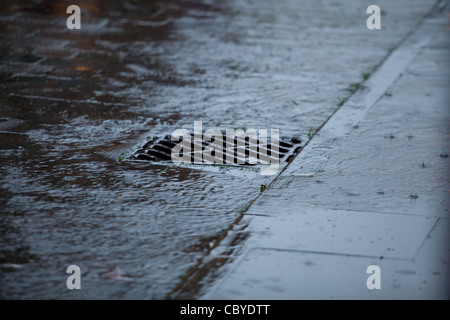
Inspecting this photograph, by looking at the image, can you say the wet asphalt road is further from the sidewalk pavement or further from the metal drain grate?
the sidewalk pavement

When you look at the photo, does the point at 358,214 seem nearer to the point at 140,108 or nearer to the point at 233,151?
the point at 233,151

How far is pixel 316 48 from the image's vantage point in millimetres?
8867

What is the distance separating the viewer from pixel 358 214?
436 centimetres

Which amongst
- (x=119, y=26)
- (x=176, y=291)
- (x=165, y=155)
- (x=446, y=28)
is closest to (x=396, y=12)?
(x=446, y=28)

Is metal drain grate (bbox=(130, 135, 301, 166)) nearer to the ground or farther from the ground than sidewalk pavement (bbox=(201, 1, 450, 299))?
farther from the ground

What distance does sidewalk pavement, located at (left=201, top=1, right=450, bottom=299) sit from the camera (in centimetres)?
358

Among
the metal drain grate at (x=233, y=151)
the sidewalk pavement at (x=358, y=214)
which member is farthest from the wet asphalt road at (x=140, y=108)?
the sidewalk pavement at (x=358, y=214)

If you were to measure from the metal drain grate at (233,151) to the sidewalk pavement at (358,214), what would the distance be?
18cm

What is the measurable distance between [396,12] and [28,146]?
7381 millimetres

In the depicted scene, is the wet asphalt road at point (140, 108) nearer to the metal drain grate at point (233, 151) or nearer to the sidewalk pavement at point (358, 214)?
the metal drain grate at point (233, 151)

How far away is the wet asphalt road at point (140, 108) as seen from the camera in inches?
154

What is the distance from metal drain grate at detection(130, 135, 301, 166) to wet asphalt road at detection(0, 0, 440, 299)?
14cm

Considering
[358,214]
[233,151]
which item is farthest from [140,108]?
[358,214]

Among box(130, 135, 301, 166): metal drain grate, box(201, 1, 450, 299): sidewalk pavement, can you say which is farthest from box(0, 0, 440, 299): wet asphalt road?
box(201, 1, 450, 299): sidewalk pavement
